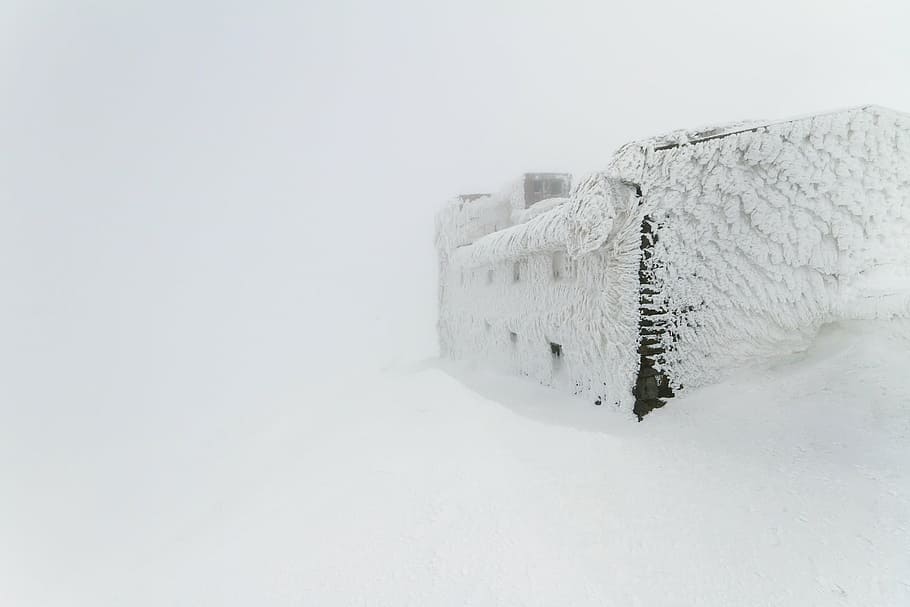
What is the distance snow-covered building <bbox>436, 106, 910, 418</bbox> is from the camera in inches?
177

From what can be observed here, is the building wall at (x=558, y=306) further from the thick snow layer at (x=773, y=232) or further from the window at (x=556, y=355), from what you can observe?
the thick snow layer at (x=773, y=232)

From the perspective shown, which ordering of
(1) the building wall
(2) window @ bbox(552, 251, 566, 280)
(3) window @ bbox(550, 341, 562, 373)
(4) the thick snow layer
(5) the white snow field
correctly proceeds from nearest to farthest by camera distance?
(5) the white snow field
(4) the thick snow layer
(1) the building wall
(2) window @ bbox(552, 251, 566, 280)
(3) window @ bbox(550, 341, 562, 373)

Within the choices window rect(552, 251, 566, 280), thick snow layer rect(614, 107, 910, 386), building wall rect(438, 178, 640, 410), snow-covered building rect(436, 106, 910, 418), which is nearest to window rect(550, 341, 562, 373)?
building wall rect(438, 178, 640, 410)

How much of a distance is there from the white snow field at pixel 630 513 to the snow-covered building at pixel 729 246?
0.33 metres

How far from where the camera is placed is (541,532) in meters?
3.86

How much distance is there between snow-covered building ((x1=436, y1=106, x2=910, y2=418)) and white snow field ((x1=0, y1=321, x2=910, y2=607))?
326 millimetres

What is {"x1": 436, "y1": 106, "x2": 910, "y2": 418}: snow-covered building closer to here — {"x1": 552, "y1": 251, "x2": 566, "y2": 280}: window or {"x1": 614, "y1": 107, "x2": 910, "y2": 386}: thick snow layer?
{"x1": 614, "y1": 107, "x2": 910, "y2": 386}: thick snow layer

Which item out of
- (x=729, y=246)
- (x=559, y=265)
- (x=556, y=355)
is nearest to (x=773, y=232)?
(x=729, y=246)

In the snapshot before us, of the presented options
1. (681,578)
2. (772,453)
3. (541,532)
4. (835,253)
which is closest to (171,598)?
(541,532)

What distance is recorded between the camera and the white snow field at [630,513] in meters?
3.08

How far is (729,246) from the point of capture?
4945 millimetres

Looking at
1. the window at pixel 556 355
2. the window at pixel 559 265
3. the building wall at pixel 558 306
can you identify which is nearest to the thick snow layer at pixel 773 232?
the building wall at pixel 558 306

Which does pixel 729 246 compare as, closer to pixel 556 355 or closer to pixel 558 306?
pixel 558 306

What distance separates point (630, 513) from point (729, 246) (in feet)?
9.29
